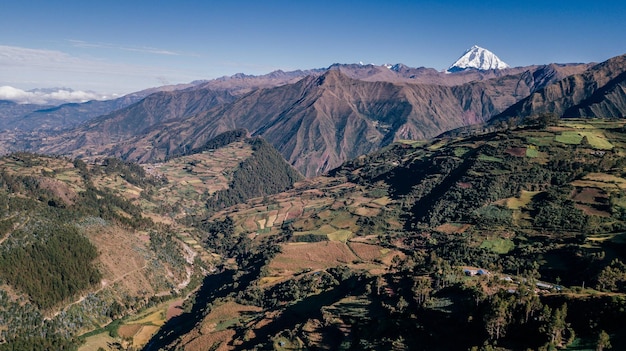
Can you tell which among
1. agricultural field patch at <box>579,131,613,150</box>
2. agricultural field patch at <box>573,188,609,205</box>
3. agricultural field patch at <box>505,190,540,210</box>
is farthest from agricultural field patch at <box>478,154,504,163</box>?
agricultural field patch at <box>573,188,609,205</box>

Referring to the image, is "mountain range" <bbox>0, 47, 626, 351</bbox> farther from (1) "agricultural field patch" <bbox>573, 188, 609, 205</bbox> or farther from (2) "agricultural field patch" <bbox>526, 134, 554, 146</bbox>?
(2) "agricultural field patch" <bbox>526, 134, 554, 146</bbox>

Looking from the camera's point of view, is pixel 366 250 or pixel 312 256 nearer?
pixel 366 250

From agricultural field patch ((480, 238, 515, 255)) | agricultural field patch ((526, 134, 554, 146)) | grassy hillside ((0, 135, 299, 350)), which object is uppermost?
agricultural field patch ((526, 134, 554, 146))

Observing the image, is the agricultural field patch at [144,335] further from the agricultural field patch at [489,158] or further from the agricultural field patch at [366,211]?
the agricultural field patch at [489,158]

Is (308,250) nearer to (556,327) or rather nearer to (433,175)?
(433,175)

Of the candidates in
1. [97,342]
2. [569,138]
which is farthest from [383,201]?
[97,342]

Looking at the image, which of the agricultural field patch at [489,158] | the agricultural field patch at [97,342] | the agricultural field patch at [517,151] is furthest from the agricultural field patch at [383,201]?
the agricultural field patch at [97,342]

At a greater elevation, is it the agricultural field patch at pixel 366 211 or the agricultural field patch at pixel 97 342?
the agricultural field patch at pixel 366 211

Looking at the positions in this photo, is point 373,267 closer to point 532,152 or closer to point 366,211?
point 366,211

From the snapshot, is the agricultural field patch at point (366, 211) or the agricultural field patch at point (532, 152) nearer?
the agricultural field patch at point (532, 152)

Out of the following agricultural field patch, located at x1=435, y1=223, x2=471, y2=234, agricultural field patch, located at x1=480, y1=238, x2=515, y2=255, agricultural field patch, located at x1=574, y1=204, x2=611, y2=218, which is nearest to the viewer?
agricultural field patch, located at x1=480, y1=238, x2=515, y2=255
